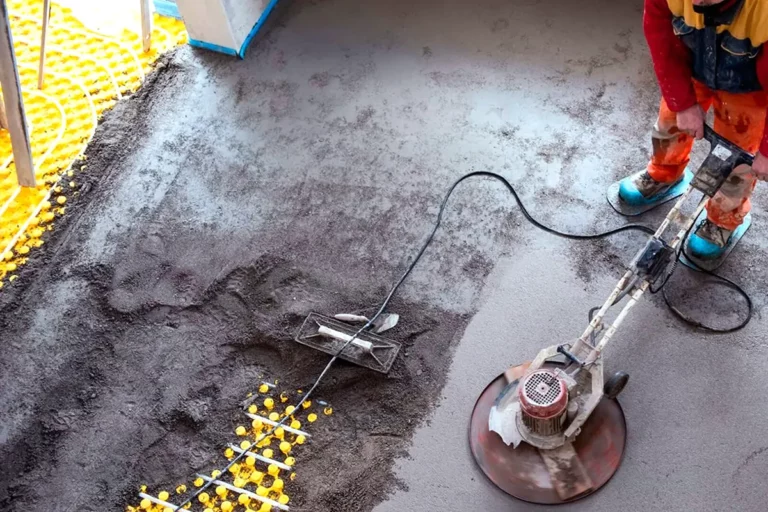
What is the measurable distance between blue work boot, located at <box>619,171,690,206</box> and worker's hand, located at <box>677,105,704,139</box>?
1.85 ft

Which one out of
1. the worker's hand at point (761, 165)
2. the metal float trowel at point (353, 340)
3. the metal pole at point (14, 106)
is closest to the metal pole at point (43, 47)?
the metal pole at point (14, 106)

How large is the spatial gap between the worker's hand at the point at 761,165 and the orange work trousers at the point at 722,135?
0.60 ft

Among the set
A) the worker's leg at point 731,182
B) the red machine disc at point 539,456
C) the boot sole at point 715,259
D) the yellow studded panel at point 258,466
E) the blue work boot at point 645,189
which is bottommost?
the yellow studded panel at point 258,466

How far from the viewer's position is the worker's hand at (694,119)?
7.66 feet

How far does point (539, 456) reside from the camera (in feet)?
7.99

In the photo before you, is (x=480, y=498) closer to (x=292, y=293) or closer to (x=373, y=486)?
(x=373, y=486)

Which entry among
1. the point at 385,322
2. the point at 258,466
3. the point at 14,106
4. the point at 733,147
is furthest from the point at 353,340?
the point at 14,106

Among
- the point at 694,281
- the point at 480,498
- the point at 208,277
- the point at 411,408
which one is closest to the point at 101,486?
the point at 208,277

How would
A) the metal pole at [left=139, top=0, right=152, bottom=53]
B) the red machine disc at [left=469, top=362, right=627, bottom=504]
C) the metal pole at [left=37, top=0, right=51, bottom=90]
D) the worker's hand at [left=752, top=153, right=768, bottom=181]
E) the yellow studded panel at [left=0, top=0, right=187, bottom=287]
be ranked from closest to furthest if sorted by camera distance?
the worker's hand at [left=752, top=153, right=768, bottom=181]
the red machine disc at [left=469, top=362, right=627, bottom=504]
the yellow studded panel at [left=0, top=0, right=187, bottom=287]
the metal pole at [left=37, top=0, right=51, bottom=90]
the metal pole at [left=139, top=0, right=152, bottom=53]

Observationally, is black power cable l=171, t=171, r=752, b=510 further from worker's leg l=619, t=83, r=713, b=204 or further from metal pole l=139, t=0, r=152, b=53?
metal pole l=139, t=0, r=152, b=53

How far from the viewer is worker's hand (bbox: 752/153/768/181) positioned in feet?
7.10

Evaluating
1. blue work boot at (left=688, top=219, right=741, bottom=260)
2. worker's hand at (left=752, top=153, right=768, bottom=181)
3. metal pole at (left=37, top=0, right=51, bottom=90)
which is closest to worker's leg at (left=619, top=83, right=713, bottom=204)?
blue work boot at (left=688, top=219, right=741, bottom=260)

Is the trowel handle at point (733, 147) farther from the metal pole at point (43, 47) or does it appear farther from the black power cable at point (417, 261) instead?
the metal pole at point (43, 47)

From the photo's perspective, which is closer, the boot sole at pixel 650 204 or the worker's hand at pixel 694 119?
the worker's hand at pixel 694 119
